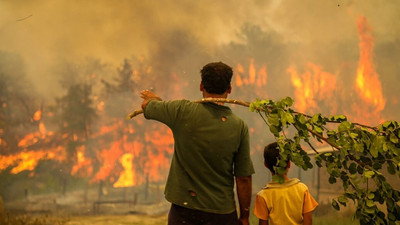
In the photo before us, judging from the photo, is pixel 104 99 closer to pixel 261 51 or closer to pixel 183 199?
pixel 261 51

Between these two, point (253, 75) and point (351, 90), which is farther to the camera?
point (253, 75)

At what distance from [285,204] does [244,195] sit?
14.5 inches

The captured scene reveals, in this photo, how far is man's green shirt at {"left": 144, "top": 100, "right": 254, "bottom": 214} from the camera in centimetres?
184

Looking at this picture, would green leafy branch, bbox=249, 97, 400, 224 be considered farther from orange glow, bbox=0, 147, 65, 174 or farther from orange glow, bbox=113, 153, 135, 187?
orange glow, bbox=113, 153, 135, 187

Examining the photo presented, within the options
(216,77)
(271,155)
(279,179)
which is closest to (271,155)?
(271,155)

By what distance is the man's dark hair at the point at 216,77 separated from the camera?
192cm

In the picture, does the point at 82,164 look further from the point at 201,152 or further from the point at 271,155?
the point at 201,152

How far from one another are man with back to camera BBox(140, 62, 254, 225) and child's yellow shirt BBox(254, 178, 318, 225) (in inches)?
11.5

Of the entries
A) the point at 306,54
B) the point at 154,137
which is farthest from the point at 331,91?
the point at 154,137

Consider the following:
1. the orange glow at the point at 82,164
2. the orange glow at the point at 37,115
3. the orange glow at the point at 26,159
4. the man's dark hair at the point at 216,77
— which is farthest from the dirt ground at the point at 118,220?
the man's dark hair at the point at 216,77

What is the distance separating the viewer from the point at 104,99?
9.80 meters

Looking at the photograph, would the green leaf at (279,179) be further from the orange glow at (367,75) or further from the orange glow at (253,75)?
the orange glow at (253,75)

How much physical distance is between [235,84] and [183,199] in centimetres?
884

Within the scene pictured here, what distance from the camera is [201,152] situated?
1846 millimetres
